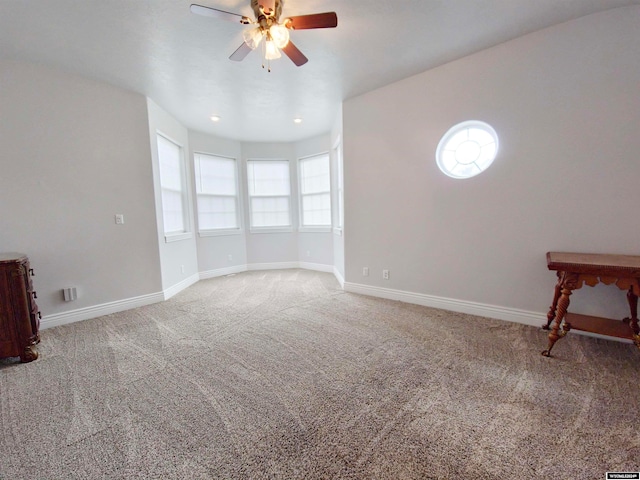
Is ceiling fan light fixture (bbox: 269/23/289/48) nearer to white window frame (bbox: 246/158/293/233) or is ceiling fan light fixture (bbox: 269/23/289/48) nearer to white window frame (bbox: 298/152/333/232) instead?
white window frame (bbox: 298/152/333/232)

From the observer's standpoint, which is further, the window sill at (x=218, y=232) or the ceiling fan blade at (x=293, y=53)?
the window sill at (x=218, y=232)

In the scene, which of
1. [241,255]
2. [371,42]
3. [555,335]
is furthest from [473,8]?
[241,255]

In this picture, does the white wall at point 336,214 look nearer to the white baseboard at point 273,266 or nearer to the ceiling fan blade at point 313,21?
the white baseboard at point 273,266

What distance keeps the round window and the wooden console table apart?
1.17 metres

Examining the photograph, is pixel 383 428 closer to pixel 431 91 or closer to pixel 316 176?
pixel 431 91

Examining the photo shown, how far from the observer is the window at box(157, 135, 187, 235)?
12.8 feet

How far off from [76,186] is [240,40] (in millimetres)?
2398

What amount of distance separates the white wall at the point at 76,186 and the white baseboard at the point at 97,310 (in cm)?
4

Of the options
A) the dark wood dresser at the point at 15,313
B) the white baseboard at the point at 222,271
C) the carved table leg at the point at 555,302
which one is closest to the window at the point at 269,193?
the white baseboard at the point at 222,271

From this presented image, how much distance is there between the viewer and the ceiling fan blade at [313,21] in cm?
172

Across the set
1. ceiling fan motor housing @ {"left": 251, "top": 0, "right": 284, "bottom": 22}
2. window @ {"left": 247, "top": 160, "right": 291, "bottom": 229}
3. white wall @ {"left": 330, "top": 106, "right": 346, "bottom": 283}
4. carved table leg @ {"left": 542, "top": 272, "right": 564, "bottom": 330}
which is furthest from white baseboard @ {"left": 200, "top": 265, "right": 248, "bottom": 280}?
carved table leg @ {"left": 542, "top": 272, "right": 564, "bottom": 330}

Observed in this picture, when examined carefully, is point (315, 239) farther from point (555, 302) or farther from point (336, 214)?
point (555, 302)

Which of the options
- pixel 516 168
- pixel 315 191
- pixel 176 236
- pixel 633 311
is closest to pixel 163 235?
pixel 176 236

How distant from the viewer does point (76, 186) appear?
2912mm
